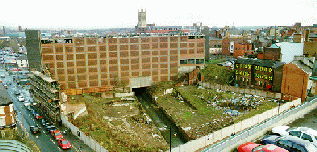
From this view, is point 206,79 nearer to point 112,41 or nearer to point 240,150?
point 112,41

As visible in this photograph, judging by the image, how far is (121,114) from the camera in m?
41.1

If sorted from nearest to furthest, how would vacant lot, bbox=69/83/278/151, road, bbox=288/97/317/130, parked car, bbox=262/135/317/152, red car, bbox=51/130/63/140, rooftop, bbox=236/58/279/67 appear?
parked car, bbox=262/135/317/152, red car, bbox=51/130/63/140, road, bbox=288/97/317/130, vacant lot, bbox=69/83/278/151, rooftop, bbox=236/58/279/67

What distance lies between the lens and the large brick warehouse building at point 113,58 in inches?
1869

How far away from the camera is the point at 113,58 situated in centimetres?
5181

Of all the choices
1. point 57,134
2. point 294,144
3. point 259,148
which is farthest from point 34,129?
point 294,144

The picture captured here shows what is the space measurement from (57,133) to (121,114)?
14.5m

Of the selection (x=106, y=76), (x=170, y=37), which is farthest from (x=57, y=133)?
(x=170, y=37)

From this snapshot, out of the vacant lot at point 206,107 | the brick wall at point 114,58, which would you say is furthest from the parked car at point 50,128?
the brick wall at point 114,58

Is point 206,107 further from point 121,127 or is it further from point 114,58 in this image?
point 114,58

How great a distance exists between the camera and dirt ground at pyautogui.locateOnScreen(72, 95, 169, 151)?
27302 millimetres

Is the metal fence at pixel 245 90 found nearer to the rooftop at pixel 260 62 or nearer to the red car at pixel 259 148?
the rooftop at pixel 260 62

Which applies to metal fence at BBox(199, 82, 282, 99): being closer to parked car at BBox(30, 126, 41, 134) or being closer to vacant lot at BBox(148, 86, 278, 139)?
vacant lot at BBox(148, 86, 278, 139)

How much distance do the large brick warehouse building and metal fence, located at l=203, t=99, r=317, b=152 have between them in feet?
96.0

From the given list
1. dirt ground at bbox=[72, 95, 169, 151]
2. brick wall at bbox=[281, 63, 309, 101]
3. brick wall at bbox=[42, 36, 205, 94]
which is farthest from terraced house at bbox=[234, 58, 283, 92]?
dirt ground at bbox=[72, 95, 169, 151]
